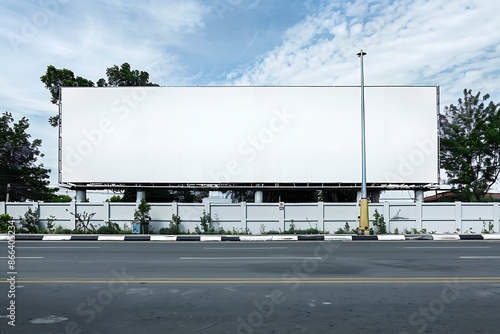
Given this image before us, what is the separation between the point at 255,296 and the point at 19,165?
130ft

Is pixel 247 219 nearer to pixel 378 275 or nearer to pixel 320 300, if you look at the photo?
pixel 378 275

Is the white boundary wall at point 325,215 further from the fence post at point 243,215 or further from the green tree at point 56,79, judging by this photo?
the green tree at point 56,79

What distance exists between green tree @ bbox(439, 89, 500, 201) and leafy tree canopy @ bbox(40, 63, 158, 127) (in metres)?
25.7

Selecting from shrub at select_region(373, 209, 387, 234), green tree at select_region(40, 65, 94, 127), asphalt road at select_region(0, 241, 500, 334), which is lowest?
shrub at select_region(373, 209, 387, 234)

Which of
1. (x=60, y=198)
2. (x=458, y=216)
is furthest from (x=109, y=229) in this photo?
(x=60, y=198)

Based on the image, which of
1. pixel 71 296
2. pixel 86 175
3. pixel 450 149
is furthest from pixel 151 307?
pixel 450 149

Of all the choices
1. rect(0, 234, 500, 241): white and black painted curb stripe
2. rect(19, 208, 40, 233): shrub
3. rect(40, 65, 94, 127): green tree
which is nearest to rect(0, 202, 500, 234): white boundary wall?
rect(19, 208, 40, 233): shrub

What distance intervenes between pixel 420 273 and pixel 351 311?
12.6 ft

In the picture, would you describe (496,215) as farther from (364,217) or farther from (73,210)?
(73,210)

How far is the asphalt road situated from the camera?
550 centimetres

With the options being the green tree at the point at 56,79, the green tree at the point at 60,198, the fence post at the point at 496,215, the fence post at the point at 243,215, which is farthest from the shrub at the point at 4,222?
the fence post at the point at 496,215

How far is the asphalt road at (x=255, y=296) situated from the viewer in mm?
5496

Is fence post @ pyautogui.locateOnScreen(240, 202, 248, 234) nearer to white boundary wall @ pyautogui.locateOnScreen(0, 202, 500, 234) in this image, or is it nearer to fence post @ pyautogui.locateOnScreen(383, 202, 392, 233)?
white boundary wall @ pyautogui.locateOnScreen(0, 202, 500, 234)

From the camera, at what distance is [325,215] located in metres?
23.0
